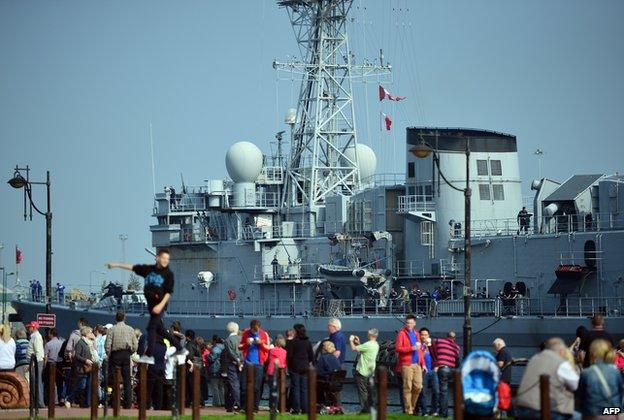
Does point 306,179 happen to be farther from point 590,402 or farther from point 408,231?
point 590,402

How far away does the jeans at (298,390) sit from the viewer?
28.2 metres

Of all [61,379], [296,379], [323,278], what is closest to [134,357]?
[61,379]

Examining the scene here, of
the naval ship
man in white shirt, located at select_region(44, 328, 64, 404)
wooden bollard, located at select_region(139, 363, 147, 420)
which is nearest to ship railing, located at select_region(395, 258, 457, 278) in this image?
the naval ship

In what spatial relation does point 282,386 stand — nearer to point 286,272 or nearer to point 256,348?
point 256,348

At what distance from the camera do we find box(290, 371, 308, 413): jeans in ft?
92.4

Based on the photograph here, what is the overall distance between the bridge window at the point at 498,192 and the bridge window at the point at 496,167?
501mm

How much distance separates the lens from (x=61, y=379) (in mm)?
31672

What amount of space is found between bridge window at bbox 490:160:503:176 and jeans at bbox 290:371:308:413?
3382 cm

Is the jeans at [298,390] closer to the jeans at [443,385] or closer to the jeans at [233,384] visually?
the jeans at [233,384]

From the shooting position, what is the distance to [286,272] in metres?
69.2

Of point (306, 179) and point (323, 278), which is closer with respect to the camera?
point (323, 278)

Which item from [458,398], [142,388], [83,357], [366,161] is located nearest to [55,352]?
Result: [83,357]

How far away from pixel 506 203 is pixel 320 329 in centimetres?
898

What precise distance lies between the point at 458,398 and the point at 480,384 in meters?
0.45
